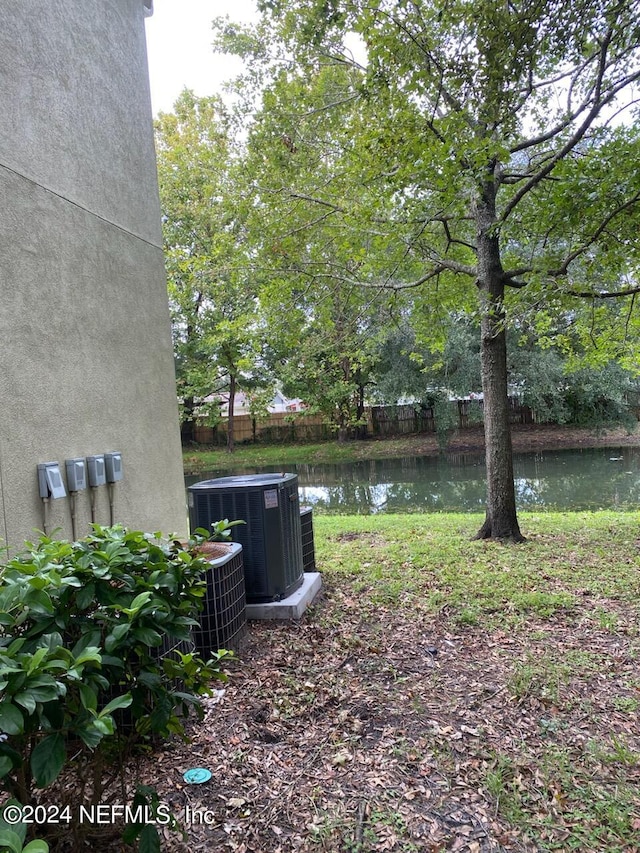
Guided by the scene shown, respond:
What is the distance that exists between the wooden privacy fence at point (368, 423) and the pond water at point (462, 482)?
104 inches

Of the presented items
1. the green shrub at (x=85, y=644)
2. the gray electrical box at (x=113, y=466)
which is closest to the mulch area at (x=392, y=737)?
the green shrub at (x=85, y=644)

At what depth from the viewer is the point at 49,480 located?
115 inches

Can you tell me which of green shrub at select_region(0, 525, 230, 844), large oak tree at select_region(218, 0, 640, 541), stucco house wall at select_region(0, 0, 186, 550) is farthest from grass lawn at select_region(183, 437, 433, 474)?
green shrub at select_region(0, 525, 230, 844)

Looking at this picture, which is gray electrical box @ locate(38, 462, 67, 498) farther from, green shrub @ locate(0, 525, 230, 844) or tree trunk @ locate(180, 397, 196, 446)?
tree trunk @ locate(180, 397, 196, 446)

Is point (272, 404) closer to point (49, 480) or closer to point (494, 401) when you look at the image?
point (494, 401)

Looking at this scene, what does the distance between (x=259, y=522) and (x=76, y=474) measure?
1.19 metres

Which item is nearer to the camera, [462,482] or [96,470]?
[96,470]

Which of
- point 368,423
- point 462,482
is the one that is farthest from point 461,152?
point 368,423

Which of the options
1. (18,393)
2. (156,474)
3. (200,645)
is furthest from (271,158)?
(200,645)

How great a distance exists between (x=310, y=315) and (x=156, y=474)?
15.1 feet

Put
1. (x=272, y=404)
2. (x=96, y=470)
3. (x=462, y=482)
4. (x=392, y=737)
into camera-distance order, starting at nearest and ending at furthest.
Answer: (x=392, y=737), (x=96, y=470), (x=462, y=482), (x=272, y=404)

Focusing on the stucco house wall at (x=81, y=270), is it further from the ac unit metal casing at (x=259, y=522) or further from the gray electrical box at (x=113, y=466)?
the ac unit metal casing at (x=259, y=522)

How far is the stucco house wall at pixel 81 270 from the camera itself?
9.25 feet

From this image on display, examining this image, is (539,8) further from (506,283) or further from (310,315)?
(310,315)
